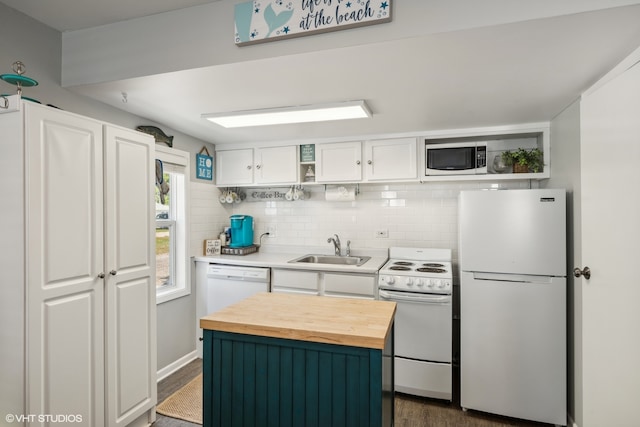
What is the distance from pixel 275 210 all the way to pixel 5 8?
2.73 meters

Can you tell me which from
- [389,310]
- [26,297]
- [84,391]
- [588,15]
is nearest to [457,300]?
[389,310]

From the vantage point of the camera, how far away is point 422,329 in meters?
2.73

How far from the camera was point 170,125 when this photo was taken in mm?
3135

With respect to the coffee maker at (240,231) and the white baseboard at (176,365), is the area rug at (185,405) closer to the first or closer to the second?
the white baseboard at (176,365)

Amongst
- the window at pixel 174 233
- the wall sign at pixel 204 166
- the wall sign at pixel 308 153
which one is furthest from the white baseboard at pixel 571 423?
the wall sign at pixel 204 166

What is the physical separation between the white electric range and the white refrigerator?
133mm

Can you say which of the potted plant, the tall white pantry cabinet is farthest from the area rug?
the potted plant

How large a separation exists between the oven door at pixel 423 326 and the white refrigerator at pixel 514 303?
0.13 metres

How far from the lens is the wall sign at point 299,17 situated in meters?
1.58

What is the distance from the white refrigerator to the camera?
7.86 feet

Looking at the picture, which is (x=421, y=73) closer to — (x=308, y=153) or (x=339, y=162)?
(x=339, y=162)

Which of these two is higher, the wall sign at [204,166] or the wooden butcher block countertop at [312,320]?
the wall sign at [204,166]

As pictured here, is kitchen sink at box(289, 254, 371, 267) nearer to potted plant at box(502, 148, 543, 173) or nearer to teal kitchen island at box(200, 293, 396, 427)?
potted plant at box(502, 148, 543, 173)

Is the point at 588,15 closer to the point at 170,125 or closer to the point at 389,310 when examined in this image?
the point at 389,310
